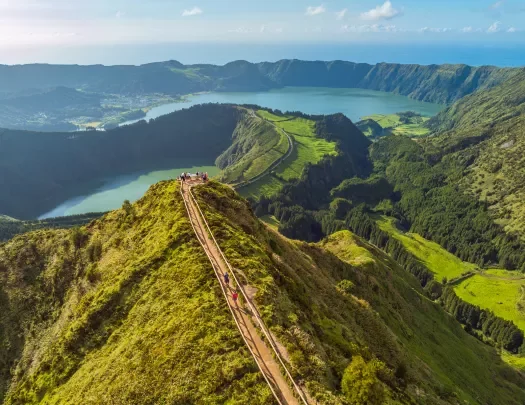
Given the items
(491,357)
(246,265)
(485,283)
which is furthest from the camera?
(485,283)

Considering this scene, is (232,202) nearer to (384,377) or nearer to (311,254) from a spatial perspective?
(311,254)

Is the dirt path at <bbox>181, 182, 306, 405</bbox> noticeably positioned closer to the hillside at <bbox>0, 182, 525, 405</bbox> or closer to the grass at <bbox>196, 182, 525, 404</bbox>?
the hillside at <bbox>0, 182, 525, 405</bbox>

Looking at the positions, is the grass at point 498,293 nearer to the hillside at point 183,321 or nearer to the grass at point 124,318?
the hillside at point 183,321

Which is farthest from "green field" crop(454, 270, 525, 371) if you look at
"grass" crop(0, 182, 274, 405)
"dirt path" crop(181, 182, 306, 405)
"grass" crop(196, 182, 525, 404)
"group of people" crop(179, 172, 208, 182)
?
"grass" crop(0, 182, 274, 405)

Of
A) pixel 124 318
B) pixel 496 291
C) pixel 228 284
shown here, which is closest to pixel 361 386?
pixel 228 284

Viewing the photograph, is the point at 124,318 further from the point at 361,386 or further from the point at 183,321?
the point at 361,386

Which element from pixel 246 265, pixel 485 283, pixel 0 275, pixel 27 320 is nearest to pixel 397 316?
pixel 246 265

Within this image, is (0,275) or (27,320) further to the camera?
(0,275)
